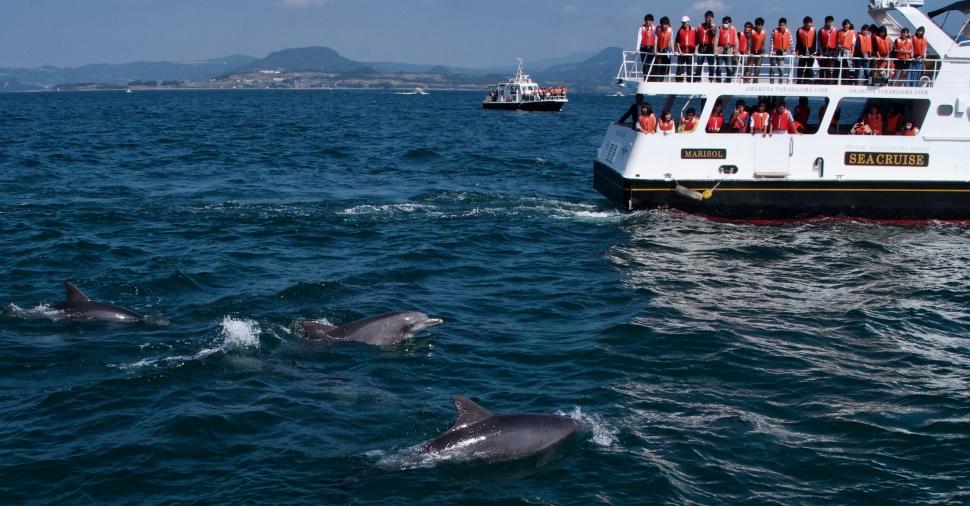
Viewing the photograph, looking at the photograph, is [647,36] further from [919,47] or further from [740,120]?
[919,47]

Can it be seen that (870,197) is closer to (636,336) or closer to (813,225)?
(813,225)

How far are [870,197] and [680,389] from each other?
14698 mm

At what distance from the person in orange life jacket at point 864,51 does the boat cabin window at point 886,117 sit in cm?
82

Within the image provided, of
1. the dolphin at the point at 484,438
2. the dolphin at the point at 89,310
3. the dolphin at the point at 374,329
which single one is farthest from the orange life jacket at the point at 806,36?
the dolphin at the point at 89,310

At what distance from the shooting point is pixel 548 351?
52.1 ft

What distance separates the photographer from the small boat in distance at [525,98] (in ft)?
361

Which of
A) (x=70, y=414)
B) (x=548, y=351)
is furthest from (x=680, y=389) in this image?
(x=70, y=414)

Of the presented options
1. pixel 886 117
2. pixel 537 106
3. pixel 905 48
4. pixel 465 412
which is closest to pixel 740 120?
pixel 886 117

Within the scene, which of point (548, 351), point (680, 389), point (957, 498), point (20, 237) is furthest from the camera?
point (20, 237)

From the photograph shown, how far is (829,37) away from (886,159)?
3.81 metres

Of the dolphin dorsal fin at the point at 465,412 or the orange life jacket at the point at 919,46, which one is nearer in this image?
the dolphin dorsal fin at the point at 465,412

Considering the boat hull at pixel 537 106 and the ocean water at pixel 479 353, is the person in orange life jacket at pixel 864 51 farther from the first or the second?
the boat hull at pixel 537 106

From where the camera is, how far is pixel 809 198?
26.4 meters

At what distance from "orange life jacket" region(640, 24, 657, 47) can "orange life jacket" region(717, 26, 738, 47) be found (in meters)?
1.81
